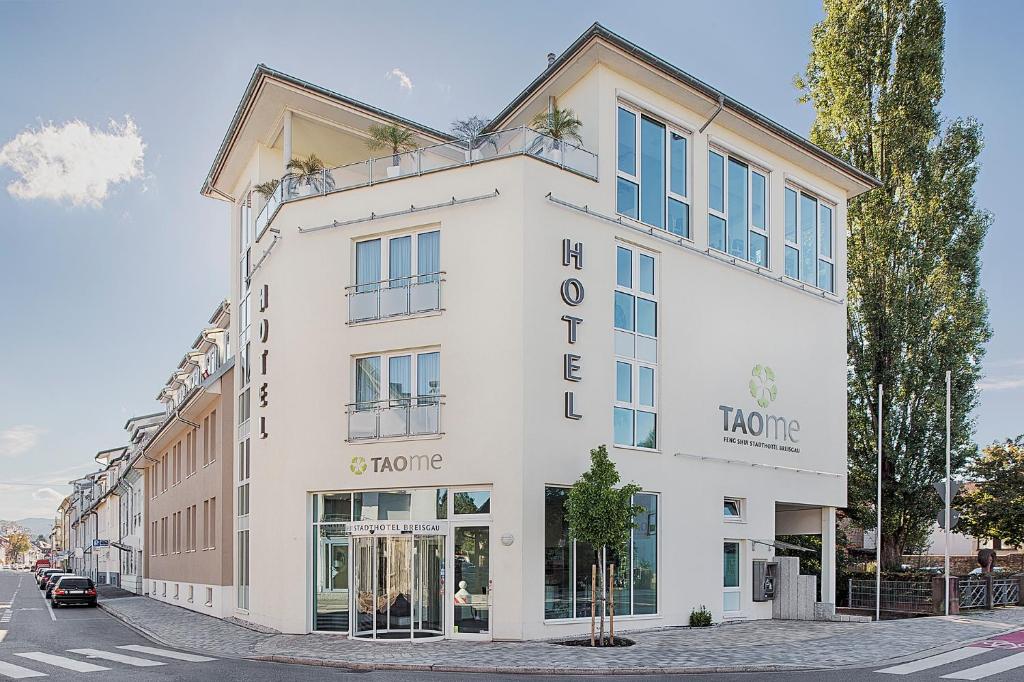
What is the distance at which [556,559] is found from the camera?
18672 mm

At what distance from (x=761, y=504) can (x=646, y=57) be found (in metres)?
11.1

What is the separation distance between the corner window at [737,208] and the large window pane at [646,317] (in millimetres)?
2869

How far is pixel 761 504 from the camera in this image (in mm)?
23656

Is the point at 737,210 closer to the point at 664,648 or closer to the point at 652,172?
the point at 652,172

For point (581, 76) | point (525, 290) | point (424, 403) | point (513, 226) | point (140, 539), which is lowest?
point (140, 539)

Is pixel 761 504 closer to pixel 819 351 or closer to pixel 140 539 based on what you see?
pixel 819 351

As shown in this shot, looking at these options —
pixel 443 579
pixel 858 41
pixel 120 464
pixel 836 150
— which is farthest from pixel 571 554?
pixel 120 464

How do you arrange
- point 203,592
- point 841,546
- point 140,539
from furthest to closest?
point 140,539
point 841,546
point 203,592

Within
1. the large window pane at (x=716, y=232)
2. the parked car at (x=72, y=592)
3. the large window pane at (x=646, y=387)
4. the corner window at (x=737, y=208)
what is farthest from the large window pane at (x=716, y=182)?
the parked car at (x=72, y=592)

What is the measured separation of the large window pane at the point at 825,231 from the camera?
27.2 meters

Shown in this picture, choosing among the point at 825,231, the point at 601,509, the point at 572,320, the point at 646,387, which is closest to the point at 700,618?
the point at 646,387

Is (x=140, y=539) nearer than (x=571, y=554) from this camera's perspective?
No

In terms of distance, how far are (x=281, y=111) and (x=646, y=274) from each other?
9.79 meters

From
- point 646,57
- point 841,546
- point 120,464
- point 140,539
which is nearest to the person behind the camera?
point 646,57
